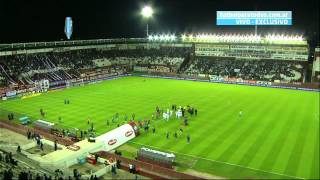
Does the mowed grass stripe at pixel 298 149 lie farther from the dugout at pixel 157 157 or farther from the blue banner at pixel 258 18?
the blue banner at pixel 258 18

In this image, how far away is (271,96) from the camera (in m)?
58.2

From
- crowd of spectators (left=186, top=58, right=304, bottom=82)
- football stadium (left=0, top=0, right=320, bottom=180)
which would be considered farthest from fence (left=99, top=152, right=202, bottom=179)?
crowd of spectators (left=186, top=58, right=304, bottom=82)

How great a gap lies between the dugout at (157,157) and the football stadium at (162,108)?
91mm

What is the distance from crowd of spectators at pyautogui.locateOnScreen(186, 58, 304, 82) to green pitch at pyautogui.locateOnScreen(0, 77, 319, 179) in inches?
353

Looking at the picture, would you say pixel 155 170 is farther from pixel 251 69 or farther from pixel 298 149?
pixel 251 69

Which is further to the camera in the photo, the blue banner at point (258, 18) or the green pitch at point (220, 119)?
the blue banner at point (258, 18)

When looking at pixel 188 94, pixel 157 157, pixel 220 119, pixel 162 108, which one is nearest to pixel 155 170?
pixel 157 157

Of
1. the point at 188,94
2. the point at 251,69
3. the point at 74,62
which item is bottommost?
the point at 188,94

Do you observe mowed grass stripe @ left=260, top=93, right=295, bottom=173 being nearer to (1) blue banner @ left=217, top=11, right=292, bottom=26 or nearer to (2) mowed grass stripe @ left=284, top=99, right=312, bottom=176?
(2) mowed grass stripe @ left=284, top=99, right=312, bottom=176

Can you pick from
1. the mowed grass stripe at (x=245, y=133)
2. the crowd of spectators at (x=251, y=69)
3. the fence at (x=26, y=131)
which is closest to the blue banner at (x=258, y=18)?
the crowd of spectators at (x=251, y=69)

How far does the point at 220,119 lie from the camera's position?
42.2 m

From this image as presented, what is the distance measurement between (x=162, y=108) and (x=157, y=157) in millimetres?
20031

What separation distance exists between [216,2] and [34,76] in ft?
192

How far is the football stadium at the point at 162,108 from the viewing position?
28016 mm
